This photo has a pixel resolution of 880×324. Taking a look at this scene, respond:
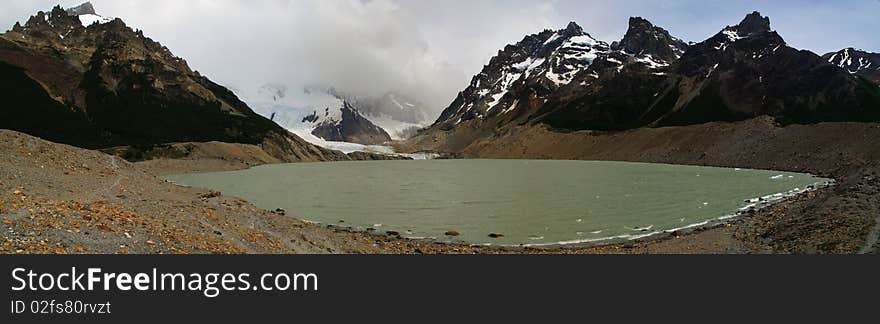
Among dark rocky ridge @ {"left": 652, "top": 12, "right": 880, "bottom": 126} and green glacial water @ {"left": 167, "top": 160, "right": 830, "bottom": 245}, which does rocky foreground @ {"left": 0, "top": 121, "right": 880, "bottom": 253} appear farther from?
dark rocky ridge @ {"left": 652, "top": 12, "right": 880, "bottom": 126}

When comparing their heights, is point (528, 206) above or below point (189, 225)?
above

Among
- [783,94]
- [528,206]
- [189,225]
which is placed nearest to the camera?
[189,225]

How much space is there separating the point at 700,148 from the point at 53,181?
143 m

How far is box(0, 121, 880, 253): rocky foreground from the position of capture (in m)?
15.6

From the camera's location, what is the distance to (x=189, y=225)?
20922 mm

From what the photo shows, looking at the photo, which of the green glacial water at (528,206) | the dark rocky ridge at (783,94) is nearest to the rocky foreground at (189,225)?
A: the green glacial water at (528,206)

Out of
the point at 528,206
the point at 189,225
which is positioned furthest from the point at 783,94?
the point at 189,225

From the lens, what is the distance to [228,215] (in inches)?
1108

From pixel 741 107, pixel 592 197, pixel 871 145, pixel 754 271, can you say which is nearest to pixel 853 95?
pixel 741 107

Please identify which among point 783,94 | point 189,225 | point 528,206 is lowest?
point 189,225

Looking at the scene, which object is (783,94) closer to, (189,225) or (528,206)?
(528,206)

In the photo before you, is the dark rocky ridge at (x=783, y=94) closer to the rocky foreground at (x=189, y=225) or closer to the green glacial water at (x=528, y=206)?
the green glacial water at (x=528, y=206)

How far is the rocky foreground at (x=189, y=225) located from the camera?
1558cm

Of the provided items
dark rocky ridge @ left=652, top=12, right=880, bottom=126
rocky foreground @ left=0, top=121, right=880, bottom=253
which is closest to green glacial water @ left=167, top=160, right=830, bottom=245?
rocky foreground @ left=0, top=121, right=880, bottom=253
